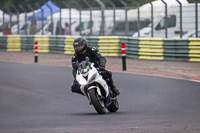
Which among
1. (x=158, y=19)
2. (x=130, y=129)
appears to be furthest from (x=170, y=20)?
(x=130, y=129)

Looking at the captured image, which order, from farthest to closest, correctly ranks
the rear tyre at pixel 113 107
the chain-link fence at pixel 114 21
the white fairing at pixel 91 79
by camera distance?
the chain-link fence at pixel 114 21 < the rear tyre at pixel 113 107 < the white fairing at pixel 91 79

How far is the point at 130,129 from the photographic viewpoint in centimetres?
745

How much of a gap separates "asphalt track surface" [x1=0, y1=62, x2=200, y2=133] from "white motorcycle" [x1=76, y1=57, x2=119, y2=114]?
0.24 meters

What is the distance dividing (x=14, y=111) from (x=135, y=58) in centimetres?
1397

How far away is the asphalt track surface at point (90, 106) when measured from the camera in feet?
25.6

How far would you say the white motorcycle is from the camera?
9.35 meters

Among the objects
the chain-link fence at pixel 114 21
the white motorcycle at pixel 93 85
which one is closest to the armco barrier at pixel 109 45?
the chain-link fence at pixel 114 21

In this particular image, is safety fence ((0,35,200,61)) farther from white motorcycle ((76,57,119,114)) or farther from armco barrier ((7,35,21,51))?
white motorcycle ((76,57,119,114))

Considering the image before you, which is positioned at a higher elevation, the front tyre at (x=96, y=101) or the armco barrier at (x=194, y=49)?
the armco barrier at (x=194, y=49)

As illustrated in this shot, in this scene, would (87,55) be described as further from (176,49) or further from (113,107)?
(176,49)

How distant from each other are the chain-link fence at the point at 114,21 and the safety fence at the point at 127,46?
0.51 m

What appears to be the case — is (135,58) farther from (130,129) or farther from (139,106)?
(130,129)

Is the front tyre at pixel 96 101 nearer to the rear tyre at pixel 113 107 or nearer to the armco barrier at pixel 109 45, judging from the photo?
the rear tyre at pixel 113 107

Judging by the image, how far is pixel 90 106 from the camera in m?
11.3
